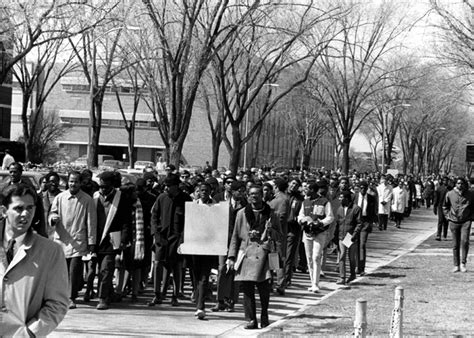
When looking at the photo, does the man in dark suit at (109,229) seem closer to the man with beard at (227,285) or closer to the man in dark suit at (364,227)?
the man with beard at (227,285)

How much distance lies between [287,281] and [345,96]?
26.4 meters

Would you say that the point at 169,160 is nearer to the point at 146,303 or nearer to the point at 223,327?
the point at 146,303

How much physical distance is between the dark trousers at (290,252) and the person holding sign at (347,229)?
817mm

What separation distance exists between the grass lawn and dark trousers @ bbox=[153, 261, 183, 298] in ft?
5.90

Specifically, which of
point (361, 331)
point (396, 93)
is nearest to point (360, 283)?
point (361, 331)

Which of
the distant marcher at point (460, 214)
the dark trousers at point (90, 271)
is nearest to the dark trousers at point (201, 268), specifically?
the dark trousers at point (90, 271)

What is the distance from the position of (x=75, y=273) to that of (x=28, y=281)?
686 centimetres

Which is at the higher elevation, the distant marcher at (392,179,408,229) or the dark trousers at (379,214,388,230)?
the distant marcher at (392,179,408,229)

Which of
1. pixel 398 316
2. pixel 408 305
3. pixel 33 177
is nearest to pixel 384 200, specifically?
pixel 33 177

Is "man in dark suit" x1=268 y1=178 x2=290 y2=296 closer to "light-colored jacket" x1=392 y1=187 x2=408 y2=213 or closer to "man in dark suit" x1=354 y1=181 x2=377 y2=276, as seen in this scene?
"man in dark suit" x1=354 y1=181 x2=377 y2=276

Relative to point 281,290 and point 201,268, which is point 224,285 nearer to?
point 201,268

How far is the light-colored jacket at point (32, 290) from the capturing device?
4004mm

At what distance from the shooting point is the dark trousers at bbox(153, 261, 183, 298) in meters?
11.6

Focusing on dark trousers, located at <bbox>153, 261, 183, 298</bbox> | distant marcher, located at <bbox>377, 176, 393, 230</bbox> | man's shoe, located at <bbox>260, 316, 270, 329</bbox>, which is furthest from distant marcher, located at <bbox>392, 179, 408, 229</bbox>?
man's shoe, located at <bbox>260, 316, 270, 329</bbox>
